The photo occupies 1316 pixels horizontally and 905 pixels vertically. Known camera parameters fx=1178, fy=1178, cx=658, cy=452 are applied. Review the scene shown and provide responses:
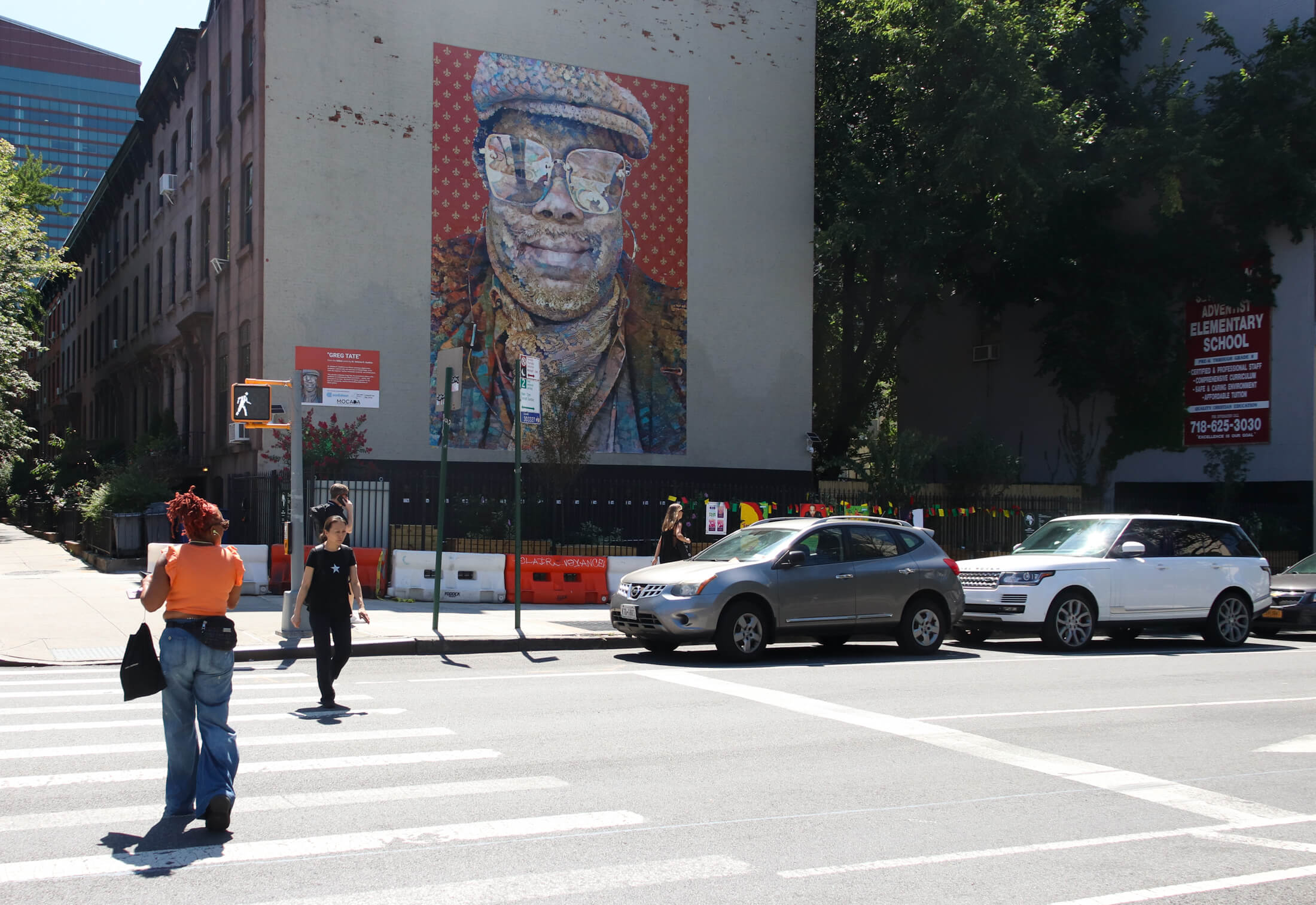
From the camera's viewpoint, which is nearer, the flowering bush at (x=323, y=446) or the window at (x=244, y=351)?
the flowering bush at (x=323, y=446)

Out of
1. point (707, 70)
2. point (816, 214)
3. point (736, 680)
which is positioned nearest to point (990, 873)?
point (736, 680)

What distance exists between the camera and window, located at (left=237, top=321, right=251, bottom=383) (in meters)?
25.1

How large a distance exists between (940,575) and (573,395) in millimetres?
11891

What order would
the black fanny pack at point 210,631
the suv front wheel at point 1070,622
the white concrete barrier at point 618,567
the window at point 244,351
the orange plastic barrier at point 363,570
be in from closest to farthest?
the black fanny pack at point 210,631 → the suv front wheel at point 1070,622 → the orange plastic barrier at point 363,570 → the white concrete barrier at point 618,567 → the window at point 244,351

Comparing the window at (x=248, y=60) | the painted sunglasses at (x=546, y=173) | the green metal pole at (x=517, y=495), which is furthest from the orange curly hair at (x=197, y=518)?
the window at (x=248, y=60)

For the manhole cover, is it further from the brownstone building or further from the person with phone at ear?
the brownstone building

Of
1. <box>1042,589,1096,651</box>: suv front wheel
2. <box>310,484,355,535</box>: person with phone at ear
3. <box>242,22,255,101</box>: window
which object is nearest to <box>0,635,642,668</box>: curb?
<box>310,484,355,535</box>: person with phone at ear

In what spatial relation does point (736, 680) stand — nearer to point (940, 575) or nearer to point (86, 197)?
point (940, 575)

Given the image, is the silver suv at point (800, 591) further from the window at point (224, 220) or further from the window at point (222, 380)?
the window at point (224, 220)

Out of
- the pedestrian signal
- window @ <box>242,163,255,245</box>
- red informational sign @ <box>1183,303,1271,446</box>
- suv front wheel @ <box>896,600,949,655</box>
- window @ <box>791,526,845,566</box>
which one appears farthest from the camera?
red informational sign @ <box>1183,303,1271,446</box>

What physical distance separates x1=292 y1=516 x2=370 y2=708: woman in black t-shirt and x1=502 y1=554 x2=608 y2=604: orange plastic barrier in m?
8.88

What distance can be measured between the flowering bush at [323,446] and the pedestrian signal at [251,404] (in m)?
6.12

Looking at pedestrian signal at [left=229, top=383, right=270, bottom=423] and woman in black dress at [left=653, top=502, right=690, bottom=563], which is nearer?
pedestrian signal at [left=229, top=383, right=270, bottom=423]

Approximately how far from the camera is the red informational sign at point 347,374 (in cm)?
2405
